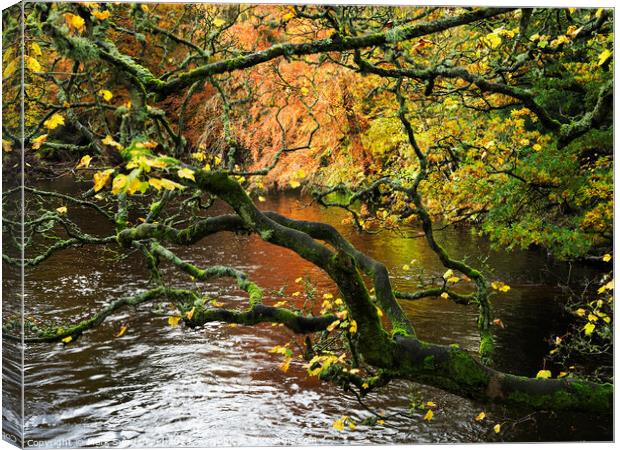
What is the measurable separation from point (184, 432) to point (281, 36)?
7.81 m

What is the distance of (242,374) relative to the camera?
8422 mm

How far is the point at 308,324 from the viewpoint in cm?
454

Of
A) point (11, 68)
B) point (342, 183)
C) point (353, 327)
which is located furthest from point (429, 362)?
point (11, 68)

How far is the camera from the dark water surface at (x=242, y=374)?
274 inches

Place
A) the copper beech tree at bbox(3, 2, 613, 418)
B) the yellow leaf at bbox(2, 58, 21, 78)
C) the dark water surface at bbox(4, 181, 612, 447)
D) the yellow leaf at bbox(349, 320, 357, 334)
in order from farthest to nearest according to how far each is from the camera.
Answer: the dark water surface at bbox(4, 181, 612, 447), the yellow leaf at bbox(2, 58, 21, 78), the yellow leaf at bbox(349, 320, 357, 334), the copper beech tree at bbox(3, 2, 613, 418)

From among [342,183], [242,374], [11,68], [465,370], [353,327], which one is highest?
[11,68]

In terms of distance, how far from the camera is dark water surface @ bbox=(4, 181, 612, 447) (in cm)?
697

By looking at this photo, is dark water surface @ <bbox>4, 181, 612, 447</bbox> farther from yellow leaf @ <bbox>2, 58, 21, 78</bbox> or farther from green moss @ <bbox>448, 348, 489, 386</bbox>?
yellow leaf @ <bbox>2, 58, 21, 78</bbox>

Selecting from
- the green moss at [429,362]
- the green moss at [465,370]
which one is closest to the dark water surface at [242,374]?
the green moss at [465,370]

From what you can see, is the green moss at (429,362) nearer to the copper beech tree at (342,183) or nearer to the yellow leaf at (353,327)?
the copper beech tree at (342,183)

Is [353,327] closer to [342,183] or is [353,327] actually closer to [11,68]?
[342,183]

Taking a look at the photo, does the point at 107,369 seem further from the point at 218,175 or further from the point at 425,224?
the point at 218,175

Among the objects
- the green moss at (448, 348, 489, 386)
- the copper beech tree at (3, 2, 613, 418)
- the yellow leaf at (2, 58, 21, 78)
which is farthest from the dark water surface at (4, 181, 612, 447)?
the yellow leaf at (2, 58, 21, 78)

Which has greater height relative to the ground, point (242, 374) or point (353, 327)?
point (353, 327)
